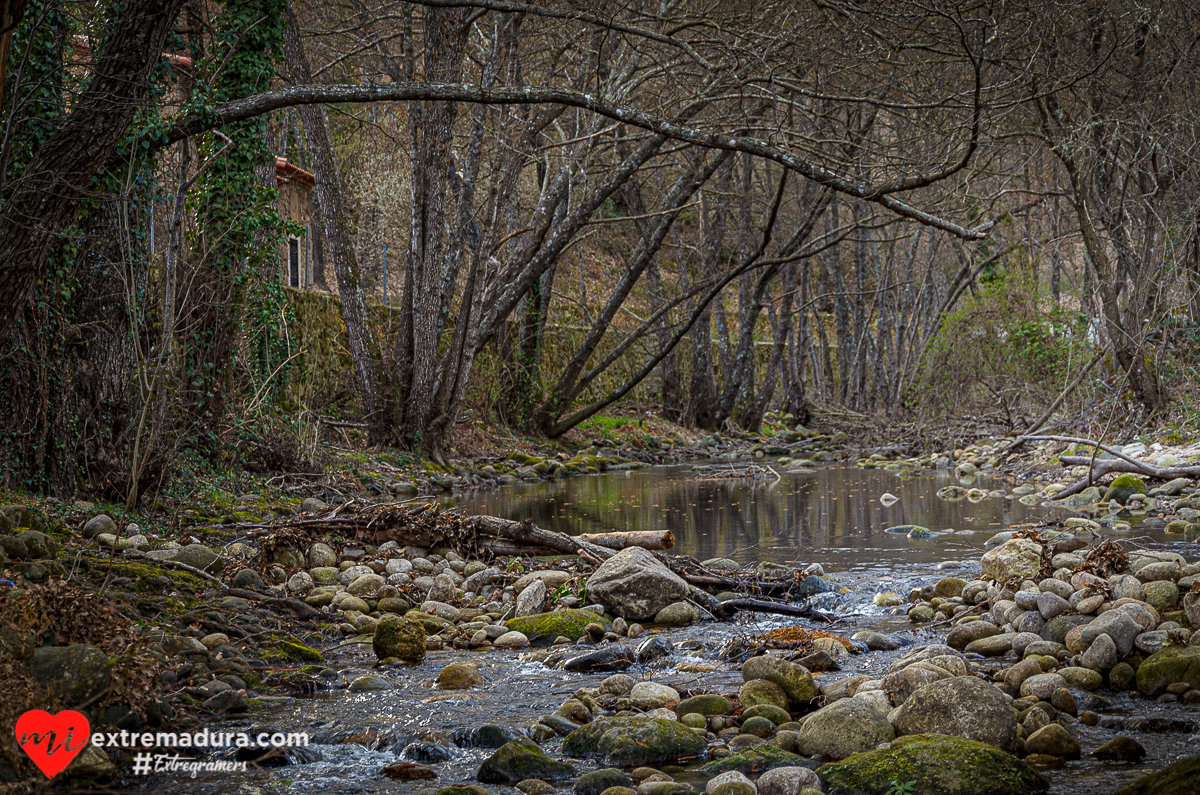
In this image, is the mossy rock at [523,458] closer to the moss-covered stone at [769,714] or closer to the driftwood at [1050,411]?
the driftwood at [1050,411]

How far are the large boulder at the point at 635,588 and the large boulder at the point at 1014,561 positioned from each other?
1.88 metres

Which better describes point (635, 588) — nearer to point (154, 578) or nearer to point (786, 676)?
point (786, 676)

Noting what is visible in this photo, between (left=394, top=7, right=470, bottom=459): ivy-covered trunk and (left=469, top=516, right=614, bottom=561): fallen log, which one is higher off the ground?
(left=394, top=7, right=470, bottom=459): ivy-covered trunk

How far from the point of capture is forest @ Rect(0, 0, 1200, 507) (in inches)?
264

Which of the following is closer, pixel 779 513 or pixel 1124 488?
Result: pixel 1124 488

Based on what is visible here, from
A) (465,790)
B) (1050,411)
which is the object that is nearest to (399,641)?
(465,790)

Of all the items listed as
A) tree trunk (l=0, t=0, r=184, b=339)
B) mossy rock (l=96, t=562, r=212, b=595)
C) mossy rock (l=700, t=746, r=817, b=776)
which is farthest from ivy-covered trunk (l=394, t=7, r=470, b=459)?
mossy rock (l=700, t=746, r=817, b=776)

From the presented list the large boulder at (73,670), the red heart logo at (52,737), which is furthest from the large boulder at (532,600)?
the red heart logo at (52,737)

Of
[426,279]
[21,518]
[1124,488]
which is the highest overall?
[426,279]

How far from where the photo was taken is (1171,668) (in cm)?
381

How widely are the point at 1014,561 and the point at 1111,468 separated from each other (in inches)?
180

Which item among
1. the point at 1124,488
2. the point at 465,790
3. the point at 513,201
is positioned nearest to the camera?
the point at 465,790

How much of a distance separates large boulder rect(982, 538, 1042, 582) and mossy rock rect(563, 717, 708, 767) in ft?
9.55

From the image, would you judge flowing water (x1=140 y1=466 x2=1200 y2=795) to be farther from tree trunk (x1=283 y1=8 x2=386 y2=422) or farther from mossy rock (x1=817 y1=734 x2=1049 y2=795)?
tree trunk (x1=283 y1=8 x2=386 y2=422)
